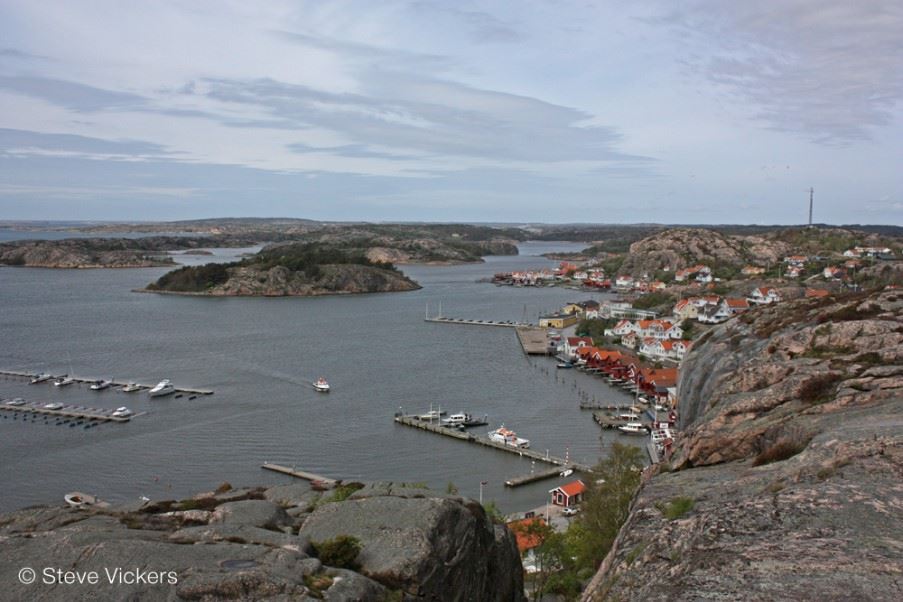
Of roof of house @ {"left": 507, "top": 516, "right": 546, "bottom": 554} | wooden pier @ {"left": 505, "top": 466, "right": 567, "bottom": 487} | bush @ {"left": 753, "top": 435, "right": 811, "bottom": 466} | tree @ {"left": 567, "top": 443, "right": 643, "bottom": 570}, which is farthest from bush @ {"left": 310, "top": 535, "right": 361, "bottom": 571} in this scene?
wooden pier @ {"left": 505, "top": 466, "right": 567, "bottom": 487}

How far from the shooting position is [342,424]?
83.8 feet

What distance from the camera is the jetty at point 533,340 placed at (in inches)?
1593

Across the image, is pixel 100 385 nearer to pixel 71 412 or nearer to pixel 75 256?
pixel 71 412

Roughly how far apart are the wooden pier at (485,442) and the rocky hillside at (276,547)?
1281 centimetres

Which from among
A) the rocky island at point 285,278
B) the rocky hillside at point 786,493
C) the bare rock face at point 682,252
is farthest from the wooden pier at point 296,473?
the bare rock face at point 682,252

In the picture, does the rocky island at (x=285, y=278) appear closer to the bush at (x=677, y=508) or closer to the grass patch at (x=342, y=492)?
the grass patch at (x=342, y=492)

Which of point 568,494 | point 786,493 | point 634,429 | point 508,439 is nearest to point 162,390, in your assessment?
point 508,439

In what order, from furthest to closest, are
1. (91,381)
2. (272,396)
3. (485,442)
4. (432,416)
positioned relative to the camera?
(91,381)
(272,396)
(432,416)
(485,442)

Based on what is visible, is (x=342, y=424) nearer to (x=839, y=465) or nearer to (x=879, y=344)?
(x=879, y=344)

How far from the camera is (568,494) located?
1772cm

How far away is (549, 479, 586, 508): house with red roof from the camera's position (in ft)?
58.0

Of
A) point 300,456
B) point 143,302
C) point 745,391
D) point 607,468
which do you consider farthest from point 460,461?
point 143,302

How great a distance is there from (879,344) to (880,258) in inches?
2729

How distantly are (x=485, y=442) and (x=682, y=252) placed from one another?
2580 inches
